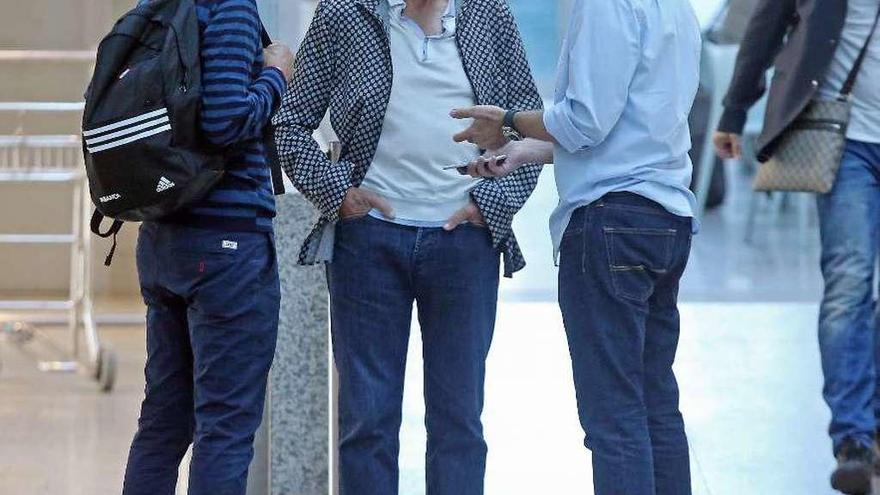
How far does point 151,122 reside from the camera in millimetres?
3291

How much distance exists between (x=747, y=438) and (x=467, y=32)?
7.86 ft

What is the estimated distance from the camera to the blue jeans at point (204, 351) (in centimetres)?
341

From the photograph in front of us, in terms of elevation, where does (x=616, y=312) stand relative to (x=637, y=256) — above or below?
below

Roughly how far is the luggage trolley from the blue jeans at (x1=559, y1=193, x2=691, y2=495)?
205cm

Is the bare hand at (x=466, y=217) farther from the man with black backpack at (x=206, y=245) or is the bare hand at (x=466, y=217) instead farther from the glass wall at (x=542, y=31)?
the glass wall at (x=542, y=31)

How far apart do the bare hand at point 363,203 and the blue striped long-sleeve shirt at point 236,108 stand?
207 millimetres

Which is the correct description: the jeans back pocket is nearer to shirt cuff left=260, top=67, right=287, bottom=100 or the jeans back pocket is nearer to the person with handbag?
shirt cuff left=260, top=67, right=287, bottom=100

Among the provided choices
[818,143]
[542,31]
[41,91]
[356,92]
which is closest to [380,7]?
[356,92]

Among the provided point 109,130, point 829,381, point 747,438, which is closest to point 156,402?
point 109,130

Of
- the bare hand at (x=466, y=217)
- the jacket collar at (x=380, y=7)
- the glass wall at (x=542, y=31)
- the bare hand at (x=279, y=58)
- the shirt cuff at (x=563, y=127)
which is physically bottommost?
the glass wall at (x=542, y=31)

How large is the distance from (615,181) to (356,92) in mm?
683

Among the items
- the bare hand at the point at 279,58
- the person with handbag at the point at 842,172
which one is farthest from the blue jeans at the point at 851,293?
the bare hand at the point at 279,58

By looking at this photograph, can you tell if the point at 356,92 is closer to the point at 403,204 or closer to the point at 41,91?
the point at 403,204

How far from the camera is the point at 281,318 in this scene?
4.24m
